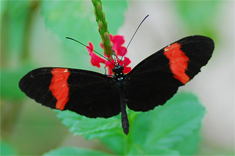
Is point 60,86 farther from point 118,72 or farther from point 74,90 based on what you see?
point 118,72

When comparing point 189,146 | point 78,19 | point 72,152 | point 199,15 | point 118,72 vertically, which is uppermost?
point 78,19

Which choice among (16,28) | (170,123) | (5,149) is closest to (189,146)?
(170,123)

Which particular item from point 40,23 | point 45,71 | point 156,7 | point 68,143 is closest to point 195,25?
point 156,7

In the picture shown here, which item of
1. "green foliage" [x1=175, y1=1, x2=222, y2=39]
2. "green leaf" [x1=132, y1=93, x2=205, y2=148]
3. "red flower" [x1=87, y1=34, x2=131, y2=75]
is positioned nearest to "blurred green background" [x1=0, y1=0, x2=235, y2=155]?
"green foliage" [x1=175, y1=1, x2=222, y2=39]

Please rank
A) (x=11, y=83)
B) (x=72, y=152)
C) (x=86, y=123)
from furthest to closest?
(x=11, y=83) < (x=72, y=152) < (x=86, y=123)

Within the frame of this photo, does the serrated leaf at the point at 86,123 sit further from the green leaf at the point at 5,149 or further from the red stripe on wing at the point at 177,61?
the green leaf at the point at 5,149

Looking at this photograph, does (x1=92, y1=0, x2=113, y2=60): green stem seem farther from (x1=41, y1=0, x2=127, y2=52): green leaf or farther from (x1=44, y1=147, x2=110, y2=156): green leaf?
(x1=44, y1=147, x2=110, y2=156): green leaf
